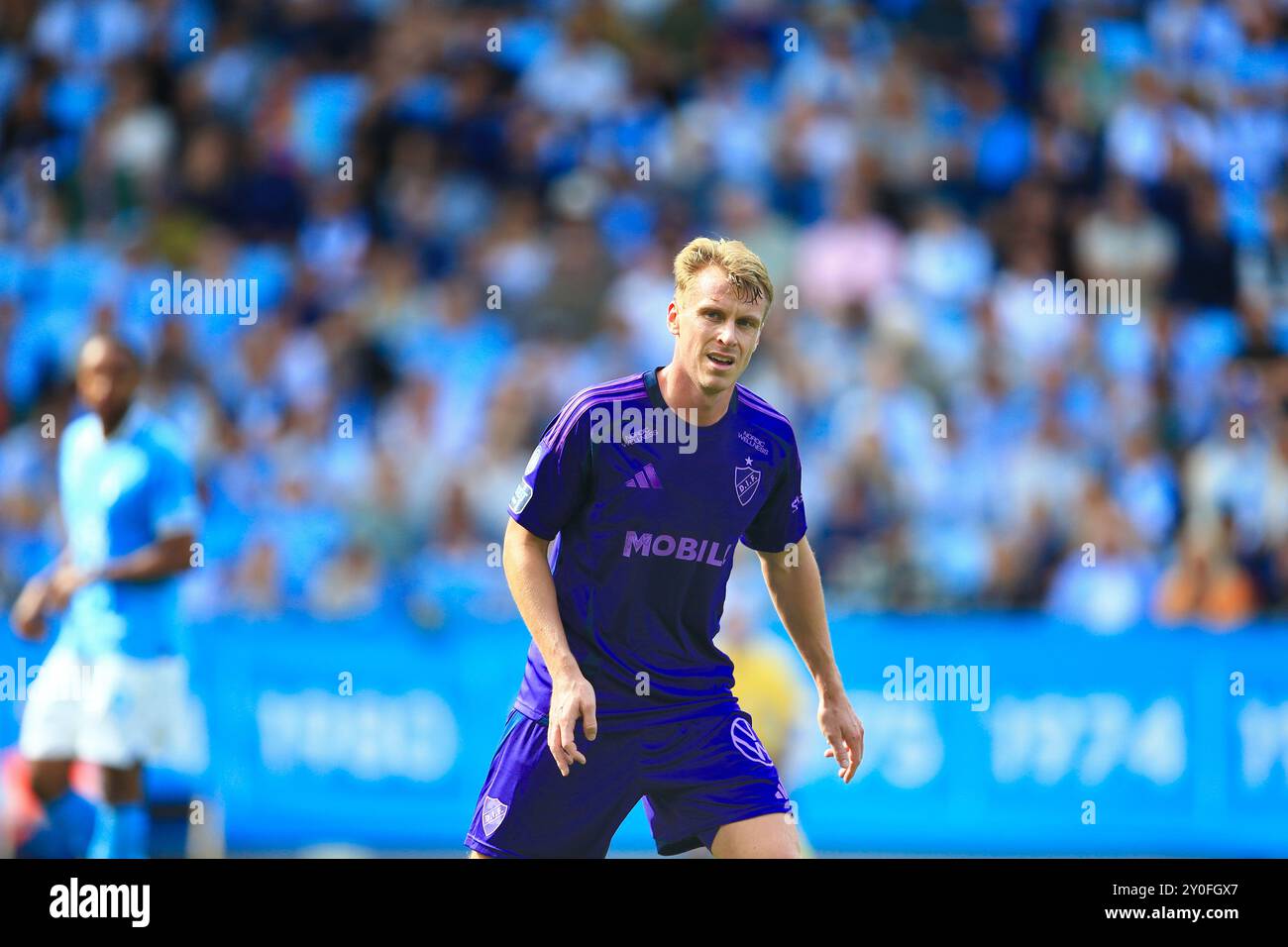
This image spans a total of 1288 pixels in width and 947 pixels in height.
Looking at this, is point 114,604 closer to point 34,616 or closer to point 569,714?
point 34,616

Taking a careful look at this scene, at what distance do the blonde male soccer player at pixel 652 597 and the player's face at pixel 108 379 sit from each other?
2823mm

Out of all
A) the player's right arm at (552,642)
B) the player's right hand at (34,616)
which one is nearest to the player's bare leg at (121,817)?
the player's right hand at (34,616)

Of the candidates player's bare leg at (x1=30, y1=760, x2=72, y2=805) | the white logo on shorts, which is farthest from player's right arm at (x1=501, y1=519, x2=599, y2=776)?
player's bare leg at (x1=30, y1=760, x2=72, y2=805)

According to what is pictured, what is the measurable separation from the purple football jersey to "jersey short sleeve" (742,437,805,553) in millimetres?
51

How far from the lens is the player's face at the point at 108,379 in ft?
23.1

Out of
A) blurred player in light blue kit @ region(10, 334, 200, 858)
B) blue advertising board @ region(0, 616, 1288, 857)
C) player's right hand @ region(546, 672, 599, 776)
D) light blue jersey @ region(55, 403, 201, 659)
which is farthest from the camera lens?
blue advertising board @ region(0, 616, 1288, 857)

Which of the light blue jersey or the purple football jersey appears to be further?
the light blue jersey

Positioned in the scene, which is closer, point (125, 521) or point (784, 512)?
point (784, 512)

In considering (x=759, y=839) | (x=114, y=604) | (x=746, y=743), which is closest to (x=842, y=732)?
(x=746, y=743)

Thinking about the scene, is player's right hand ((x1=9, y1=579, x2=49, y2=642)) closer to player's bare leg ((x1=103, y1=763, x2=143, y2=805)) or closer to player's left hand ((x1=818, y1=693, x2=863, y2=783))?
player's bare leg ((x1=103, y1=763, x2=143, y2=805))

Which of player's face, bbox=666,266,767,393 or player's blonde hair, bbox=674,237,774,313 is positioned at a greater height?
player's blonde hair, bbox=674,237,774,313

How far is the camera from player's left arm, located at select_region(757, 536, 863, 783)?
4902mm

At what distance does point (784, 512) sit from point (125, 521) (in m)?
3.25

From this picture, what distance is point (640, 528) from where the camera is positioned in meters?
4.84
